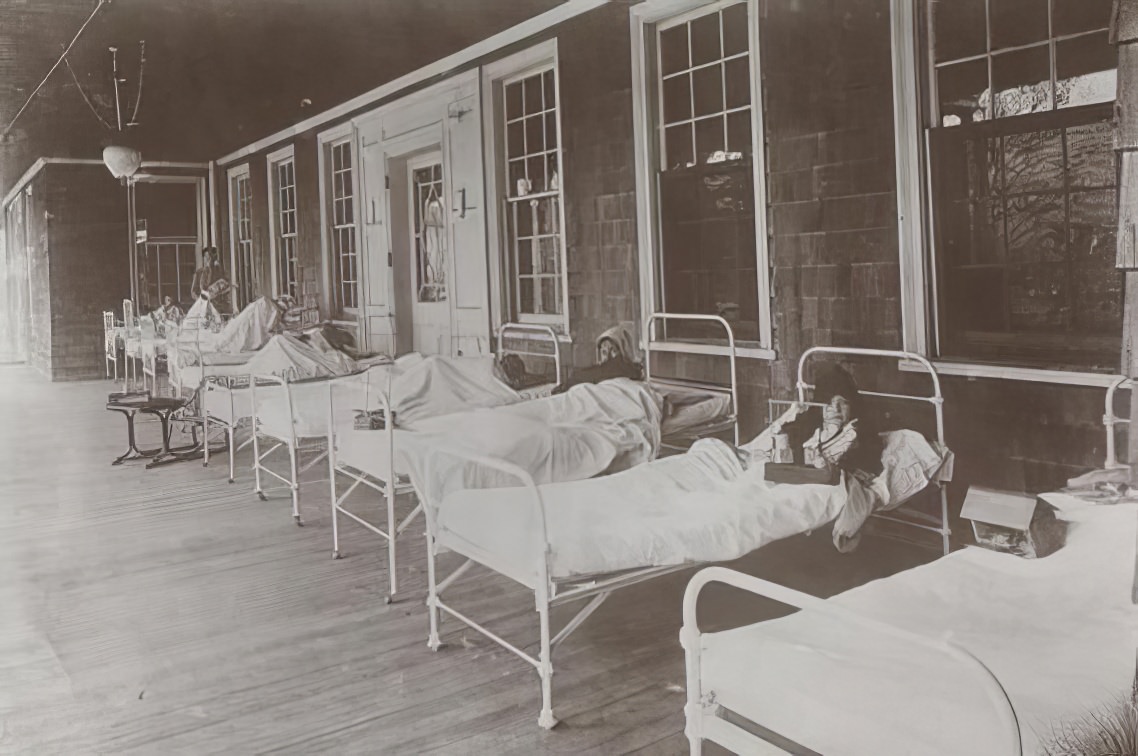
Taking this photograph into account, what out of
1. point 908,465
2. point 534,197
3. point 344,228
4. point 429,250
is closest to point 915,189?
point 908,465

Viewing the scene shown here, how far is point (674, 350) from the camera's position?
137 inches

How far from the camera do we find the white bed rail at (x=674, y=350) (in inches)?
125

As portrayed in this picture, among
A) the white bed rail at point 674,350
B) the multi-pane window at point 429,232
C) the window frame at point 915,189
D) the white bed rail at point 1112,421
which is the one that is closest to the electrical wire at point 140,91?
the multi-pane window at point 429,232

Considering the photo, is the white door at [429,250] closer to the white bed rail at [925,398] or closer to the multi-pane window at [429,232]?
the multi-pane window at [429,232]

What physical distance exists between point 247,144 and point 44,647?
192cm

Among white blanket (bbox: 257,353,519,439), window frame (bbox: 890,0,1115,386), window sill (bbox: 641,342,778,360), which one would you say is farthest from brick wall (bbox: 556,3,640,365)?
window frame (bbox: 890,0,1115,386)

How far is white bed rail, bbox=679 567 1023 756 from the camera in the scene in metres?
1.47

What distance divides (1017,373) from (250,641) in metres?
2.77

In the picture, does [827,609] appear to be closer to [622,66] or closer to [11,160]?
[622,66]

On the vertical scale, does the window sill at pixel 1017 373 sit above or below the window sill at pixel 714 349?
below

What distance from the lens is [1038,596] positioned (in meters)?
2.11

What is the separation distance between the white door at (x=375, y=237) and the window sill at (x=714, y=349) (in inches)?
46.3

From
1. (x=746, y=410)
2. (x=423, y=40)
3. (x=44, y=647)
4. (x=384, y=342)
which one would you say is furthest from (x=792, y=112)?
(x=44, y=647)

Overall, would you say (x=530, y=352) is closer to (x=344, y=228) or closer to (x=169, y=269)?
(x=344, y=228)
